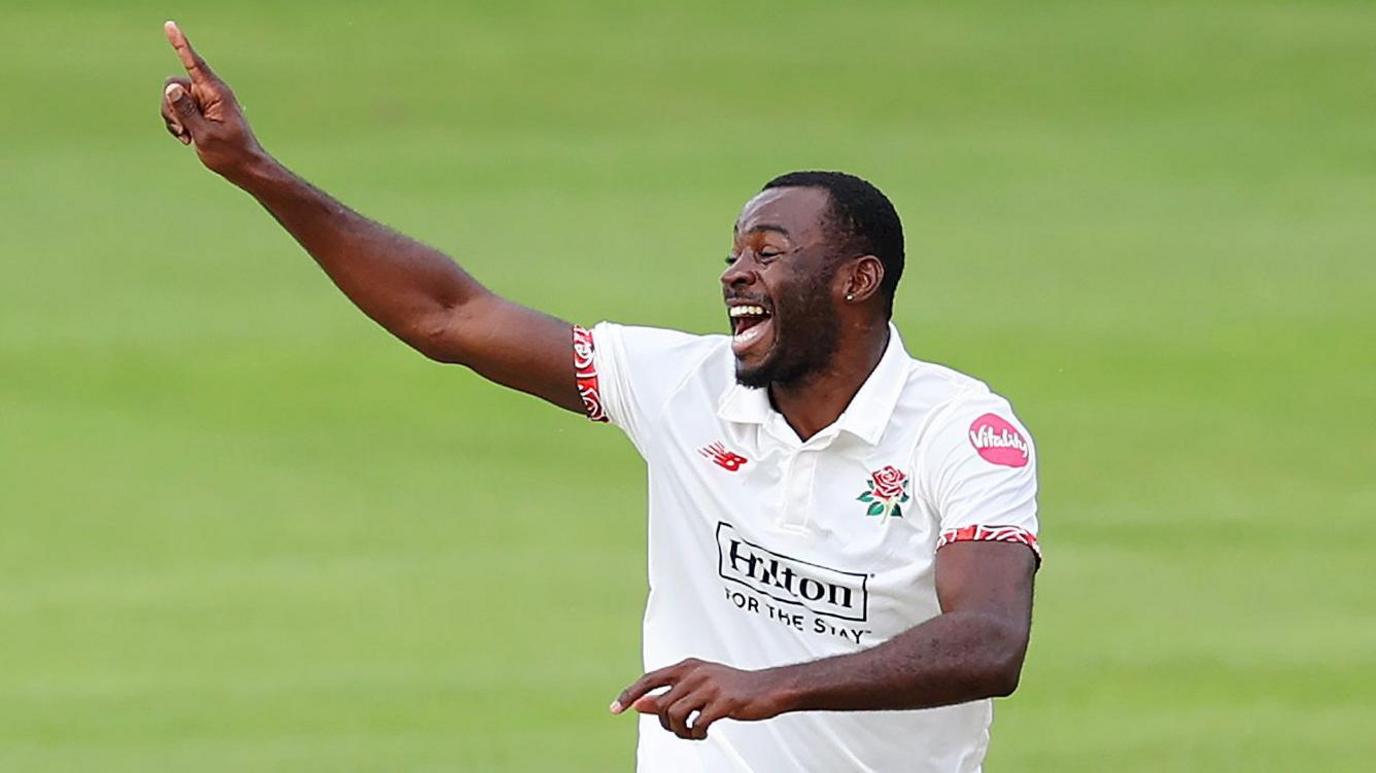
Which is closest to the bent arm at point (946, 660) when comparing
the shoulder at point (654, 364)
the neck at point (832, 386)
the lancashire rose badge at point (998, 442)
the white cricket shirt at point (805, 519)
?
the white cricket shirt at point (805, 519)

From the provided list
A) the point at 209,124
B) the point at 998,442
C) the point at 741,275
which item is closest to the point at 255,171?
the point at 209,124

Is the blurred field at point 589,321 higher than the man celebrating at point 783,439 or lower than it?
higher

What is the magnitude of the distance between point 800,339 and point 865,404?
16cm

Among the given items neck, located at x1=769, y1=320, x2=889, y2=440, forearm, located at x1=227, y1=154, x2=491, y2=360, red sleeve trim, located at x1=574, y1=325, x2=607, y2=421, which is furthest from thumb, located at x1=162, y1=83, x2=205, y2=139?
neck, located at x1=769, y1=320, x2=889, y2=440

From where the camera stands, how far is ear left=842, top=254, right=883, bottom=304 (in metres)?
4.86

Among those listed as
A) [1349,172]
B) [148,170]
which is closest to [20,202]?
[148,170]

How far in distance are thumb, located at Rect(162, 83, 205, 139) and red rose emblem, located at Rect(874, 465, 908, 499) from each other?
55.5 inches

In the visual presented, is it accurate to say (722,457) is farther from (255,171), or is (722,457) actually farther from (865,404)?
(255,171)

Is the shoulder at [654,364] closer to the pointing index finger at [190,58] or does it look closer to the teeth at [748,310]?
the teeth at [748,310]

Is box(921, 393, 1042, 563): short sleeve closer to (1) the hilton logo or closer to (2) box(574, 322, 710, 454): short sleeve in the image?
(1) the hilton logo

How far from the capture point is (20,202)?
1381 cm

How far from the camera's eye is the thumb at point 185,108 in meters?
4.99

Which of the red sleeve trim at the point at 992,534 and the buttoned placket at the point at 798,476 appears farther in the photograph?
the buttoned placket at the point at 798,476

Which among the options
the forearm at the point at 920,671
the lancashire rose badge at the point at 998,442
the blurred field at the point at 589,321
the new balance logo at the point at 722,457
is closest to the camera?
the forearm at the point at 920,671
